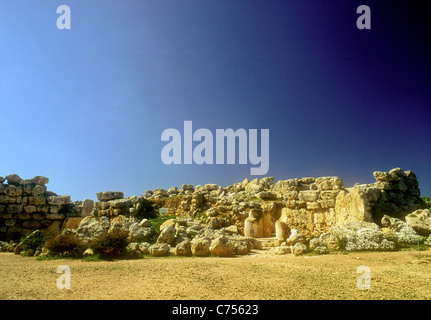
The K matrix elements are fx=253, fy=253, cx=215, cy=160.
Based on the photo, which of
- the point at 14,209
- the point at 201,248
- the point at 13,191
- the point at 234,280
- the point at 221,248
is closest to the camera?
the point at 234,280

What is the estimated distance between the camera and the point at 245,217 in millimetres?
18922

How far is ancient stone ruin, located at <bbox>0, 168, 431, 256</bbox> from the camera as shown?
12.1 metres

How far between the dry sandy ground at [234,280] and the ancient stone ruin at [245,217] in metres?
2.29

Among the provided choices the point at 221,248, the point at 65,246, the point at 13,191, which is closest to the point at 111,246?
the point at 65,246

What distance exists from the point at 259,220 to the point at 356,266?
998 cm

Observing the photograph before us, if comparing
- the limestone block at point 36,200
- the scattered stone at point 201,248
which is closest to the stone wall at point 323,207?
the scattered stone at point 201,248

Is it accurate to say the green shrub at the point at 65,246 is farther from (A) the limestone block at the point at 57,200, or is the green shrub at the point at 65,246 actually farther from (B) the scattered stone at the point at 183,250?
(A) the limestone block at the point at 57,200

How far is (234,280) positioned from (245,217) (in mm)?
12177

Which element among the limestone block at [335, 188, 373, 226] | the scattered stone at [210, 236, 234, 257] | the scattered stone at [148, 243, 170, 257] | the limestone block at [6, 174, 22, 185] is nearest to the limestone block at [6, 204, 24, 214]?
the limestone block at [6, 174, 22, 185]

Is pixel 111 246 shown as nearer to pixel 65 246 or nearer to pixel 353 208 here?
pixel 65 246

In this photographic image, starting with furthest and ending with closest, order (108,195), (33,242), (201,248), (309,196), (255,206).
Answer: (108,195), (255,206), (309,196), (33,242), (201,248)

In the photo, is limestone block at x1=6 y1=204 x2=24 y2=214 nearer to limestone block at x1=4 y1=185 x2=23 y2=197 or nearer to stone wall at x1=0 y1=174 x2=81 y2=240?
stone wall at x1=0 y1=174 x2=81 y2=240

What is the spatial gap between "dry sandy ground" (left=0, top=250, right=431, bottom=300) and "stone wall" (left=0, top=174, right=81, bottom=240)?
11528mm
